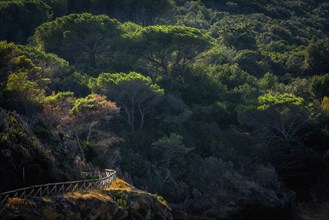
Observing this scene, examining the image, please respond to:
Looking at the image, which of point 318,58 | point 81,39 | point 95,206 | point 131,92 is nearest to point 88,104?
point 131,92

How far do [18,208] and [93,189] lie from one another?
714 centimetres

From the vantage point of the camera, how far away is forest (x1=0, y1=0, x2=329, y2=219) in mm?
36812

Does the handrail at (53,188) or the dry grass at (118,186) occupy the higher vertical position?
the handrail at (53,188)

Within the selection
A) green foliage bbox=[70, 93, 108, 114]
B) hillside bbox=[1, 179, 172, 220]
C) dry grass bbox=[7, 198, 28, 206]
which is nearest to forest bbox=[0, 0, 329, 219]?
green foliage bbox=[70, 93, 108, 114]

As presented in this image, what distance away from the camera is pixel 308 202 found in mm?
49188

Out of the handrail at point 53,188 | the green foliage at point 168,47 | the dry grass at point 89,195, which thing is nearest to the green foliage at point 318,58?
the green foliage at point 168,47

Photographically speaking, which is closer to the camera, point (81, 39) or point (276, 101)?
point (276, 101)

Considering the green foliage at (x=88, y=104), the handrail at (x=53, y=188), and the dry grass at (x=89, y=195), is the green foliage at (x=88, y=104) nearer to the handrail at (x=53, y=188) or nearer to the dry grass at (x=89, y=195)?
the handrail at (x=53, y=188)

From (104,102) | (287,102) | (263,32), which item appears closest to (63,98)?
(104,102)

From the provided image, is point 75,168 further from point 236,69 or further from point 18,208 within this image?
point 236,69

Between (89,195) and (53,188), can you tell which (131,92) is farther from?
(53,188)

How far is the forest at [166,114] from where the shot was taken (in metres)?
36.8

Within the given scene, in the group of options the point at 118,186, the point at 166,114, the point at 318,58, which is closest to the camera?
the point at 118,186

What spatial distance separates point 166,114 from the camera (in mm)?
53781
